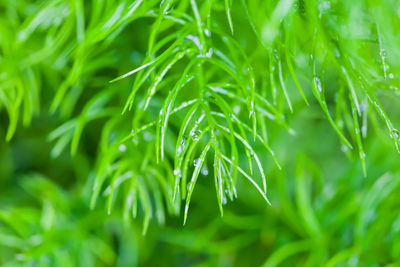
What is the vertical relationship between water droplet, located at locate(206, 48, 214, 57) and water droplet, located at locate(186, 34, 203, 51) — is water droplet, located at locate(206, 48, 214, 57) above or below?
below

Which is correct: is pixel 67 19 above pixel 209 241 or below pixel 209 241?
above

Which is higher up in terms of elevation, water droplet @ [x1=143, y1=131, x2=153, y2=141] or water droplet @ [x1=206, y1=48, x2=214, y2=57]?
water droplet @ [x1=206, y1=48, x2=214, y2=57]

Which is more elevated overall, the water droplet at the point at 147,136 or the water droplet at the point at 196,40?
the water droplet at the point at 196,40

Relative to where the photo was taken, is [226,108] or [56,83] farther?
[56,83]

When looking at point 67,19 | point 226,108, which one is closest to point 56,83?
point 67,19

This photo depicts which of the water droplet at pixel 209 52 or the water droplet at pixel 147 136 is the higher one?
the water droplet at pixel 209 52

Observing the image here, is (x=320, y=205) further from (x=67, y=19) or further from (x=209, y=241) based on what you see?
(x=67, y=19)

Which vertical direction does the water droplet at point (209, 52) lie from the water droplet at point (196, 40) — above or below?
below
